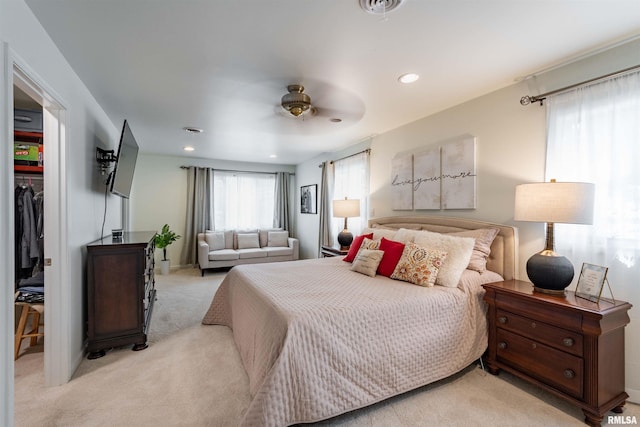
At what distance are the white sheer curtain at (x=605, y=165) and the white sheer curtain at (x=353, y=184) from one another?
7.96ft

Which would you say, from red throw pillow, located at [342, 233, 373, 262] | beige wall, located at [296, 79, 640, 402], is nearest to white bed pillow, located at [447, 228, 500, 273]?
beige wall, located at [296, 79, 640, 402]

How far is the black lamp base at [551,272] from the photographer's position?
1912 millimetres

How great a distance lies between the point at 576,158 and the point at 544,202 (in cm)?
54

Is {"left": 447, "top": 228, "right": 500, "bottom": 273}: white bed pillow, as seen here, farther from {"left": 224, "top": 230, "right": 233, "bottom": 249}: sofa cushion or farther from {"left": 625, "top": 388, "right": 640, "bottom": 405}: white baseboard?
{"left": 224, "top": 230, "right": 233, "bottom": 249}: sofa cushion

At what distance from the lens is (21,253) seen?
2.74 m

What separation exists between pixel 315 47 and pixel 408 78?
2.98ft

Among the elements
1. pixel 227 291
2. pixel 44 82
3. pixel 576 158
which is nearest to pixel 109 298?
pixel 227 291

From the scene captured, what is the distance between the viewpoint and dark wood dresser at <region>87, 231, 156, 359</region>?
94.7 inches

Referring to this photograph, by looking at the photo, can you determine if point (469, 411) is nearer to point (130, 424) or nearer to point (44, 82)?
point (130, 424)

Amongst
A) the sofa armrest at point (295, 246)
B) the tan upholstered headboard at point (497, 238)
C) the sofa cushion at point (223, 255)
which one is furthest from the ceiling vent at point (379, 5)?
the sofa armrest at point (295, 246)

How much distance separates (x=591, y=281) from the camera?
185 cm

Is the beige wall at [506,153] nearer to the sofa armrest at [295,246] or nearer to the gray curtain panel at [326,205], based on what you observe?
the gray curtain panel at [326,205]

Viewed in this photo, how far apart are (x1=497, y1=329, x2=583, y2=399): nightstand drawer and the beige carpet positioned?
0.15 metres

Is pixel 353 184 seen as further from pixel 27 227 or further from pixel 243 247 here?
pixel 27 227
